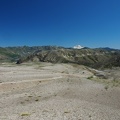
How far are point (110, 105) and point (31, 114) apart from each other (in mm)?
11792

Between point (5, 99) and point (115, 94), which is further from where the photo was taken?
point (115, 94)

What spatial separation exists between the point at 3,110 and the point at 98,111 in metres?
11.1

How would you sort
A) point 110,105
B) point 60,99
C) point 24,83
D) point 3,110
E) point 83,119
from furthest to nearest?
point 24,83 < point 60,99 < point 110,105 < point 3,110 < point 83,119

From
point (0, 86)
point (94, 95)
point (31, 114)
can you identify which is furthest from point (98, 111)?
point (0, 86)

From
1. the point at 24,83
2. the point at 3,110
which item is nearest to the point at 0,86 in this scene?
the point at 24,83

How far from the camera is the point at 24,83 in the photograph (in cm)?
4453

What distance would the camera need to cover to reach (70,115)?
23.9 metres

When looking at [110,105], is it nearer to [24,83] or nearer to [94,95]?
[94,95]

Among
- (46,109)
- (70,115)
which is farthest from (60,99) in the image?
(70,115)

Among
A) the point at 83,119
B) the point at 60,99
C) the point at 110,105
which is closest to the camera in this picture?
the point at 83,119

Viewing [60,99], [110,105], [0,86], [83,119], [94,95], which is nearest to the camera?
[83,119]

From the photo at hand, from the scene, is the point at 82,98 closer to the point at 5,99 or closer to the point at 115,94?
the point at 115,94

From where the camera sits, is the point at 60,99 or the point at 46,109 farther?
the point at 60,99

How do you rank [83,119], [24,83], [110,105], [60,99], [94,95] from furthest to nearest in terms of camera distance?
[24,83] < [94,95] < [60,99] < [110,105] < [83,119]
